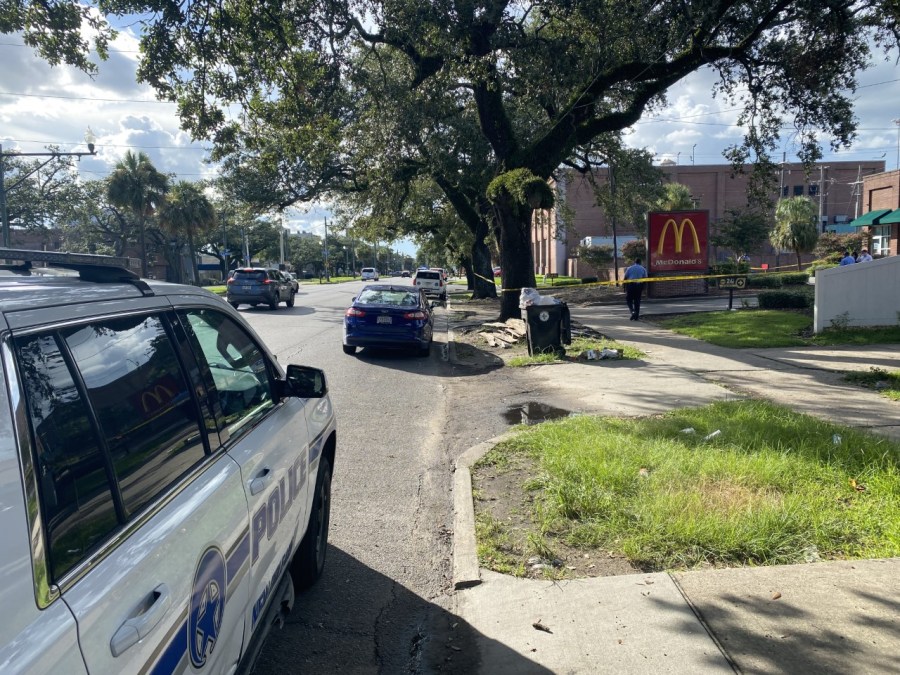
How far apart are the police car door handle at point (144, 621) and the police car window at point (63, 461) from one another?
0.65 ft

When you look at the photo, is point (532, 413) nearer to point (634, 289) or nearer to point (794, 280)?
point (634, 289)

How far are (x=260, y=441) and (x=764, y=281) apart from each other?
29.6 metres

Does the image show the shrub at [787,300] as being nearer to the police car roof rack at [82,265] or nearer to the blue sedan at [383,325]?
the blue sedan at [383,325]

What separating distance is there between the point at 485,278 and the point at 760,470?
2938 centimetres

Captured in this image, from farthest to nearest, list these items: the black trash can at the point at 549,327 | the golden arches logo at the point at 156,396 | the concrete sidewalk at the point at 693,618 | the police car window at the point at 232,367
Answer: the black trash can at the point at 549,327 → the concrete sidewalk at the point at 693,618 → the police car window at the point at 232,367 → the golden arches logo at the point at 156,396

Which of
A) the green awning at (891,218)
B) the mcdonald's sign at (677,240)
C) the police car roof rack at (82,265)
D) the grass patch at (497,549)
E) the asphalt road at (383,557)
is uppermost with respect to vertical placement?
the green awning at (891,218)

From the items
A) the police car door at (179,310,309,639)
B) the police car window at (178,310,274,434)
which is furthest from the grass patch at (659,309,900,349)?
the police car window at (178,310,274,434)

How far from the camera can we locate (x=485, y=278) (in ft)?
112

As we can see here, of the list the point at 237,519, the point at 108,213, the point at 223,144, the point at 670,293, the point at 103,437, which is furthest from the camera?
the point at 108,213

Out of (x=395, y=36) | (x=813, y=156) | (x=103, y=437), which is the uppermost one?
(x=395, y=36)

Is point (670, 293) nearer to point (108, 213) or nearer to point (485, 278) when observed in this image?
point (485, 278)

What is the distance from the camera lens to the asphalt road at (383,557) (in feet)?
11.1

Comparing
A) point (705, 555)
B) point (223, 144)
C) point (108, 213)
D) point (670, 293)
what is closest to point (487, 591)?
point (705, 555)

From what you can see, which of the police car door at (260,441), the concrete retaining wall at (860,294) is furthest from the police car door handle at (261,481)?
the concrete retaining wall at (860,294)
